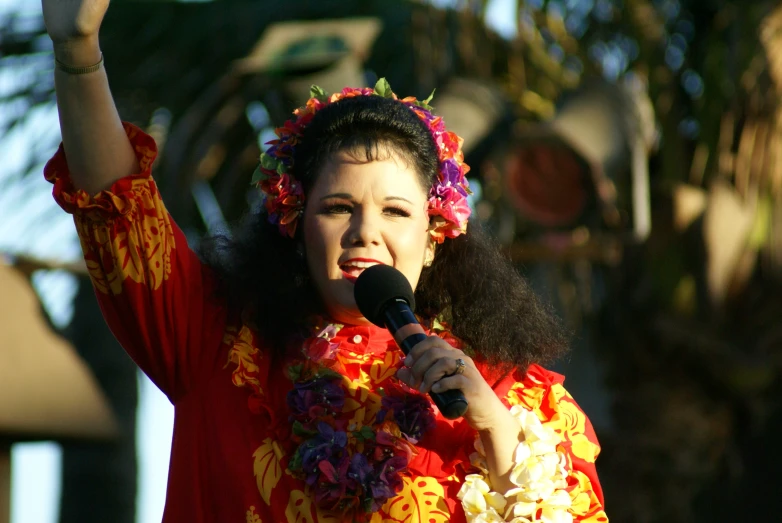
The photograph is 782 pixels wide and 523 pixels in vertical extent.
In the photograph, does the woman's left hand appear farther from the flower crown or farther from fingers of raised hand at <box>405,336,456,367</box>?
the flower crown

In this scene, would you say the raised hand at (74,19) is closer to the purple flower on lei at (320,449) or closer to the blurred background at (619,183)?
the purple flower on lei at (320,449)

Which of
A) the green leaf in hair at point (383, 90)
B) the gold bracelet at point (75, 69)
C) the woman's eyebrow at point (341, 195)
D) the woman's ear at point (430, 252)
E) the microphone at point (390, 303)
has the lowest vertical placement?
the microphone at point (390, 303)

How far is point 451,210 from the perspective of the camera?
2.51 metres

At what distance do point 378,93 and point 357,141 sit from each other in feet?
0.70

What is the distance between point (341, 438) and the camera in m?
2.27

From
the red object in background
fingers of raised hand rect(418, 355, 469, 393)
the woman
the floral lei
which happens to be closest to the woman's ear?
the woman

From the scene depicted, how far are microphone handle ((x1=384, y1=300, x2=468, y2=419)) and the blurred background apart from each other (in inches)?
138

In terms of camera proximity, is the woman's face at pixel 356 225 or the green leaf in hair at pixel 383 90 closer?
the woman's face at pixel 356 225

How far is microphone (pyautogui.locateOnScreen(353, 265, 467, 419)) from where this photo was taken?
2047 millimetres

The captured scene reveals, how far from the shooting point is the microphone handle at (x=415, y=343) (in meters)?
1.93

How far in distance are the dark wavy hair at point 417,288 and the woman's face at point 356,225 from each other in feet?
0.14

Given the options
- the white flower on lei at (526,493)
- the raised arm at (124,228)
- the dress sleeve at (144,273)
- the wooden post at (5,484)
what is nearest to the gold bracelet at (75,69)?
the raised arm at (124,228)

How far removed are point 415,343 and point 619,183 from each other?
3.84m

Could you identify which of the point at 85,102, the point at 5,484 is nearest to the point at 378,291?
the point at 85,102
